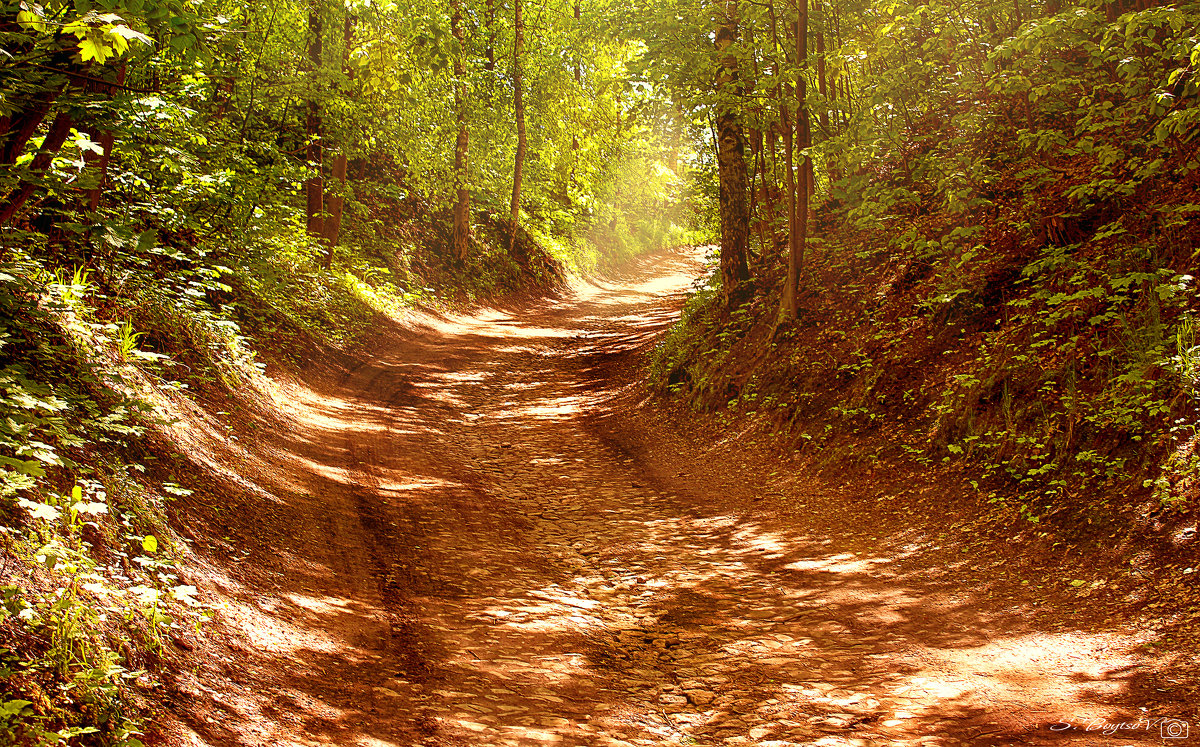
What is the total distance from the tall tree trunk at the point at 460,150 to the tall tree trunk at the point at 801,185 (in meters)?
14.2

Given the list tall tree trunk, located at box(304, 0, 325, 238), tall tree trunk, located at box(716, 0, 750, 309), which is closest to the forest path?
tall tree trunk, located at box(716, 0, 750, 309)

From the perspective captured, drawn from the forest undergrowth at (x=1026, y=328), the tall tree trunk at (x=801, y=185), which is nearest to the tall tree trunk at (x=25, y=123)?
the forest undergrowth at (x=1026, y=328)

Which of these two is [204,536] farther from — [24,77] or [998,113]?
[998,113]

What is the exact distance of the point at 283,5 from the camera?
45.6 ft

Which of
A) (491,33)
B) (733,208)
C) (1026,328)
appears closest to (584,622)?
(1026,328)

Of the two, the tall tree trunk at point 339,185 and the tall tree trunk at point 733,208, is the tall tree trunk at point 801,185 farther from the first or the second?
the tall tree trunk at point 339,185

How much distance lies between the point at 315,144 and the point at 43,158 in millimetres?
12488

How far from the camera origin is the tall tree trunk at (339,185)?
16.1 m

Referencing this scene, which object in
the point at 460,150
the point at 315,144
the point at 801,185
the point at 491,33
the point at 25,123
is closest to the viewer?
the point at 25,123

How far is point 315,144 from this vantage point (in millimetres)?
16875

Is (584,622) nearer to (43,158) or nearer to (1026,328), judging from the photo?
(43,158)

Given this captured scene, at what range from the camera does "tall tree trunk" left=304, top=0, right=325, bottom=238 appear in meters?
15.1

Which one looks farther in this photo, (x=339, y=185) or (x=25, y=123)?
(x=339, y=185)

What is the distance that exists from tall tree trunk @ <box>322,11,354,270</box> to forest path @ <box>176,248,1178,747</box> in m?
8.10
